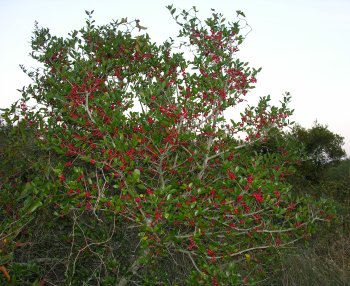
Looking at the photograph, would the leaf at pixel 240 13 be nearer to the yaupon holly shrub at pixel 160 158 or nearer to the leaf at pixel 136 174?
the yaupon holly shrub at pixel 160 158

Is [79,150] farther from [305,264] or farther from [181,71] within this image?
[305,264]

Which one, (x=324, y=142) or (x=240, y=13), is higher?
(x=240, y=13)

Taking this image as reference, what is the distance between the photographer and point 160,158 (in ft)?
14.6

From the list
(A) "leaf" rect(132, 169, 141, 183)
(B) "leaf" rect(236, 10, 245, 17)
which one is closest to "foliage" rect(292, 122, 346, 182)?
(B) "leaf" rect(236, 10, 245, 17)

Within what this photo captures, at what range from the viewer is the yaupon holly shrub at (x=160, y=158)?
3.91m

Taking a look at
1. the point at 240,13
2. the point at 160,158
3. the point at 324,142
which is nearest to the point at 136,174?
the point at 160,158

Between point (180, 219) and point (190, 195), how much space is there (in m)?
0.52

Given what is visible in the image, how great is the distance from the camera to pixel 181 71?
5348mm

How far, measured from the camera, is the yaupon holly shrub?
3910 millimetres

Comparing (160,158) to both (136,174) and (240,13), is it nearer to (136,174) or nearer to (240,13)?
(136,174)

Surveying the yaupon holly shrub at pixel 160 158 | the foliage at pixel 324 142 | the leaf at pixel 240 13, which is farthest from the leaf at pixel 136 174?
the foliage at pixel 324 142

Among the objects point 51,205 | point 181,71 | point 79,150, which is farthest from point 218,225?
point 51,205

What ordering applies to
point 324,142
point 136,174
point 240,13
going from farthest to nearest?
point 324,142 → point 240,13 → point 136,174

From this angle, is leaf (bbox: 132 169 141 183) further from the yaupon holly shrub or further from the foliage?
the foliage
